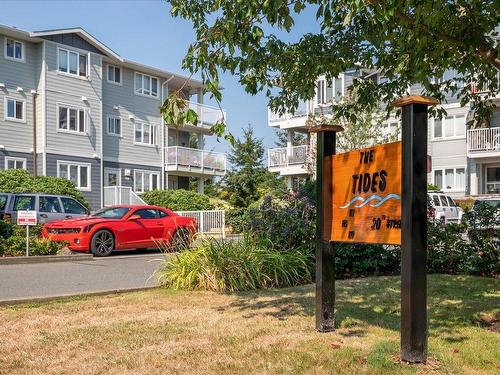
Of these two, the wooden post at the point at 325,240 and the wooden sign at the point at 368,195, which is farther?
the wooden post at the point at 325,240

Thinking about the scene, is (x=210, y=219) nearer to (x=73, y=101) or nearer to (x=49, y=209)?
(x=49, y=209)

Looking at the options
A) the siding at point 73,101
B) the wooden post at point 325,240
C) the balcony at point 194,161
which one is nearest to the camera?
the wooden post at point 325,240

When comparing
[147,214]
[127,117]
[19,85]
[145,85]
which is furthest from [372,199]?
[145,85]

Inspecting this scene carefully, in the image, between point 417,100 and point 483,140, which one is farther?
point 483,140

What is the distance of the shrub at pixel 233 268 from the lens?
900 cm

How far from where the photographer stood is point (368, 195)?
562 centimetres

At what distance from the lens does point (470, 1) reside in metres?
6.80

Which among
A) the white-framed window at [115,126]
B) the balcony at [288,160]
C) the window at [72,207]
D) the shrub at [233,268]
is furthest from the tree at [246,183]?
the shrub at [233,268]

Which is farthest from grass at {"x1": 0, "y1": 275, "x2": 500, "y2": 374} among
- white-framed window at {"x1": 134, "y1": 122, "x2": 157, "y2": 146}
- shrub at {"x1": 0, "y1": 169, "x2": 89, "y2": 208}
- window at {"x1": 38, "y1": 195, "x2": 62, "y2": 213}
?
white-framed window at {"x1": 134, "y1": 122, "x2": 157, "y2": 146}

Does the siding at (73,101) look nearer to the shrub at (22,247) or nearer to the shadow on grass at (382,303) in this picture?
the shrub at (22,247)

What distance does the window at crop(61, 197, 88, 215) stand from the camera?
65.8ft

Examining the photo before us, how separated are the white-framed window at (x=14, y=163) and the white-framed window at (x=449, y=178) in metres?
23.4

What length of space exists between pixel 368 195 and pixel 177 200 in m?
27.5

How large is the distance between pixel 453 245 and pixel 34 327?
26.2 feet
